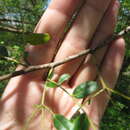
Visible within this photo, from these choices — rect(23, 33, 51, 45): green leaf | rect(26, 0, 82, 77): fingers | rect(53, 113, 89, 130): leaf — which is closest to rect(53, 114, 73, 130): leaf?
rect(53, 113, 89, 130): leaf

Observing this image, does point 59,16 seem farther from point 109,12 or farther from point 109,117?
point 109,117

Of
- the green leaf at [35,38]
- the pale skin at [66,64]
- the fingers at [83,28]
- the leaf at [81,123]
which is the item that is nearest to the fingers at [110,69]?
the pale skin at [66,64]

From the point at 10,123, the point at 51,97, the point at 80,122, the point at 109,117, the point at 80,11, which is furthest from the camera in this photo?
the point at 109,117

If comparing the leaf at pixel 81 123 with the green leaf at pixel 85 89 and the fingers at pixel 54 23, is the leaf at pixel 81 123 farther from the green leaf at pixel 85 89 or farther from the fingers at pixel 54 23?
the fingers at pixel 54 23

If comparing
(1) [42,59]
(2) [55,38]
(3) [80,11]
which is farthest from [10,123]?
(3) [80,11]

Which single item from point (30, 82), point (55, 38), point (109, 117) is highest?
point (55, 38)

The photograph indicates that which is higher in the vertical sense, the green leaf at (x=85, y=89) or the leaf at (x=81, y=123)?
the green leaf at (x=85, y=89)

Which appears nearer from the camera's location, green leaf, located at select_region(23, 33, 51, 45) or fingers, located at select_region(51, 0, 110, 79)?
green leaf, located at select_region(23, 33, 51, 45)

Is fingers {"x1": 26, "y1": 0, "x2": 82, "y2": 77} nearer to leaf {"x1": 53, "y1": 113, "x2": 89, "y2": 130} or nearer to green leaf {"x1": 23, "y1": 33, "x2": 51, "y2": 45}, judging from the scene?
green leaf {"x1": 23, "y1": 33, "x2": 51, "y2": 45}
